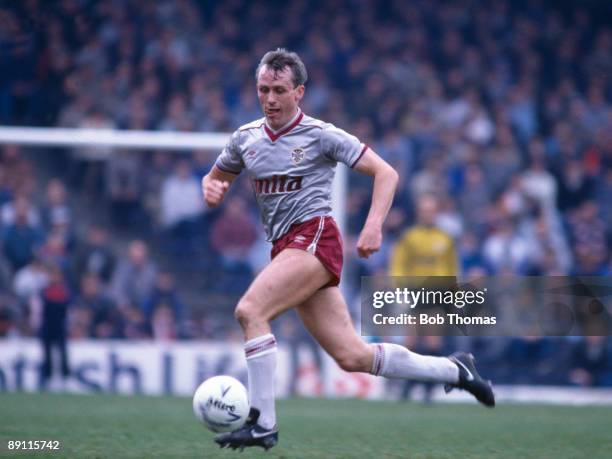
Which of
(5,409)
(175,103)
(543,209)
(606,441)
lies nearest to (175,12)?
(175,103)

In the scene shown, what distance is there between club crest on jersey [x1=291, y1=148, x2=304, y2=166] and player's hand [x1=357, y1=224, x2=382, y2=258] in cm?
60

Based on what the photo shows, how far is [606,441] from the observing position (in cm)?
688

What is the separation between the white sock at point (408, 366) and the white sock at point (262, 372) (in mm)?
662

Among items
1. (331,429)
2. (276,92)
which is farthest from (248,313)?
(331,429)

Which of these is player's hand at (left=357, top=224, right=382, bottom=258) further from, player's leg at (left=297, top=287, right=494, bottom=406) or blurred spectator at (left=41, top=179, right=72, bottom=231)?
blurred spectator at (left=41, top=179, right=72, bottom=231)

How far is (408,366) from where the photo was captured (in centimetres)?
579

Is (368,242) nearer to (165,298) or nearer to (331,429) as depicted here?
(331,429)

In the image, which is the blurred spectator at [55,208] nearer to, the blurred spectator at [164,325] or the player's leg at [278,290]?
the blurred spectator at [164,325]

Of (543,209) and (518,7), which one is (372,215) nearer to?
(543,209)

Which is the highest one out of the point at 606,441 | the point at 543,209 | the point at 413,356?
the point at 543,209

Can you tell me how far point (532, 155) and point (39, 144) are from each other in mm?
6781

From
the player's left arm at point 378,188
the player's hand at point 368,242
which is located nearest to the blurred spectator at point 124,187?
the player's left arm at point 378,188

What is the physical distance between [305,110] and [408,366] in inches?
381

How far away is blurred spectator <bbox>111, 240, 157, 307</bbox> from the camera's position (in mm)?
11594
